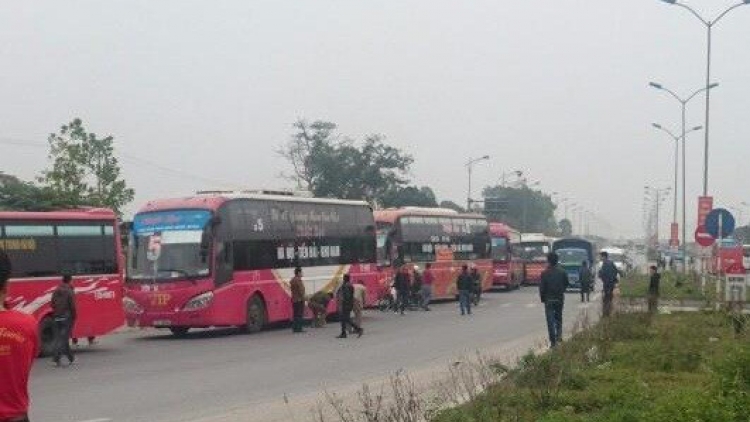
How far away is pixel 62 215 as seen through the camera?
22.4 metres

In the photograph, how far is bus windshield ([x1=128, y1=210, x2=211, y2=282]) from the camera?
26.1 meters

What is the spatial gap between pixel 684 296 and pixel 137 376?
25.5 m

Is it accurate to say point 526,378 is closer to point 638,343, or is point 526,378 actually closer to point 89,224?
point 638,343

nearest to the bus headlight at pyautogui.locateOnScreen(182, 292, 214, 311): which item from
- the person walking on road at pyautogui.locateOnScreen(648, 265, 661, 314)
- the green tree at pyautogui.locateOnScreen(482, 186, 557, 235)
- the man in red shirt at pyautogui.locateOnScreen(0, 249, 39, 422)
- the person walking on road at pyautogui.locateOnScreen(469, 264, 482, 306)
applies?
the person walking on road at pyautogui.locateOnScreen(648, 265, 661, 314)

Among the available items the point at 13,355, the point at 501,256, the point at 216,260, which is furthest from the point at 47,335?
the point at 501,256

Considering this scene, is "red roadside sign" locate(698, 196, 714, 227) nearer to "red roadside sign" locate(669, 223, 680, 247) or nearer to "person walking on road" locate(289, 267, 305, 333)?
"person walking on road" locate(289, 267, 305, 333)

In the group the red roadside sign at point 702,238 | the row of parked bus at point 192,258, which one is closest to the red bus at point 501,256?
the row of parked bus at point 192,258

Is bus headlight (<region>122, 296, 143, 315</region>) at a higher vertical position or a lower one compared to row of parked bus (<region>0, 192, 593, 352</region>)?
lower

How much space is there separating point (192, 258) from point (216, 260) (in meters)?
0.57

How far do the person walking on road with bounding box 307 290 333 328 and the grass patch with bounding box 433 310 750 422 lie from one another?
12.3 metres

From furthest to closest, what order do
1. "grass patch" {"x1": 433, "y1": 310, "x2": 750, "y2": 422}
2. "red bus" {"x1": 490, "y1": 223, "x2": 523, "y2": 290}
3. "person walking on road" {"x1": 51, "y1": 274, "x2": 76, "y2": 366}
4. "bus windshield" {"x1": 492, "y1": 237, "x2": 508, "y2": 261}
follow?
"red bus" {"x1": 490, "y1": 223, "x2": 523, "y2": 290}
"bus windshield" {"x1": 492, "y1": 237, "x2": 508, "y2": 261}
"person walking on road" {"x1": 51, "y1": 274, "x2": 76, "y2": 366}
"grass patch" {"x1": 433, "y1": 310, "x2": 750, "y2": 422}

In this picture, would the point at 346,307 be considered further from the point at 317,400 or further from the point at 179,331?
the point at 317,400

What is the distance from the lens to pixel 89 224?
23047 millimetres

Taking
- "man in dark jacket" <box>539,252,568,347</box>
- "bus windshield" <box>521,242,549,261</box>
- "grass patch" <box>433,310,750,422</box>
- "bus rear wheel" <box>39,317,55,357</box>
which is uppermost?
"bus windshield" <box>521,242,549,261</box>
